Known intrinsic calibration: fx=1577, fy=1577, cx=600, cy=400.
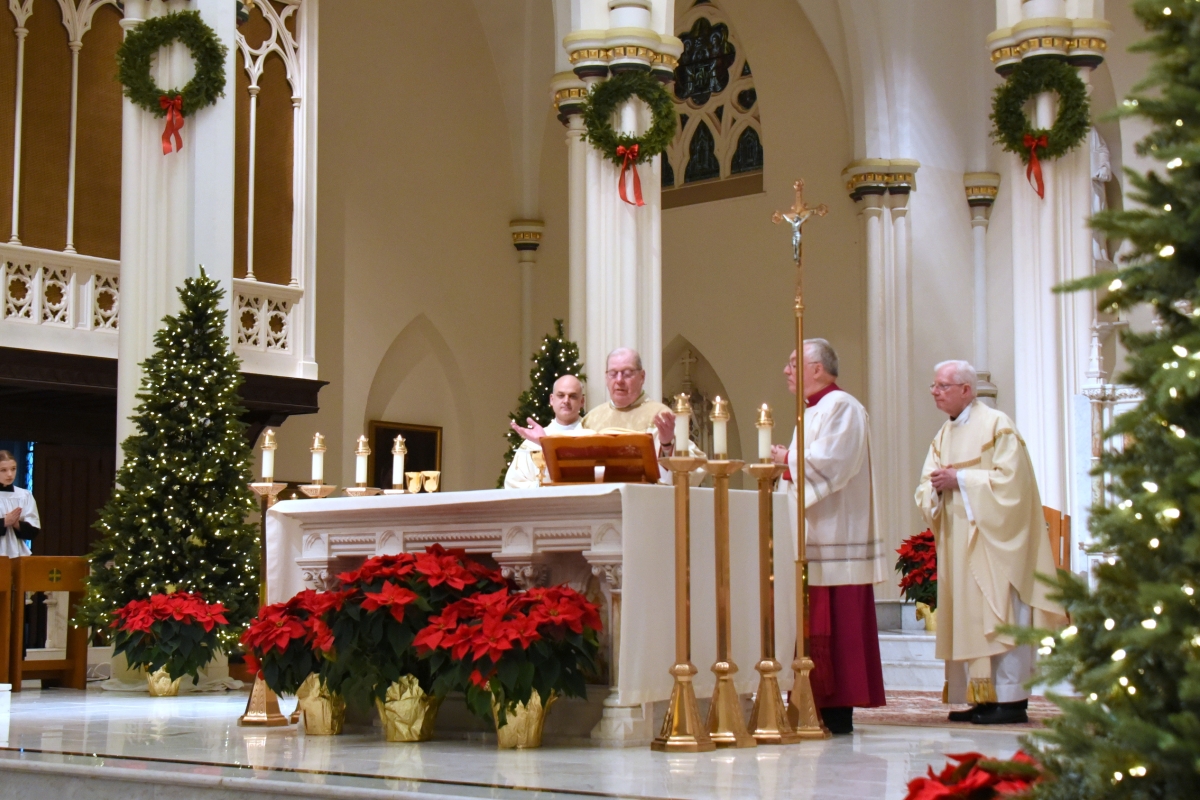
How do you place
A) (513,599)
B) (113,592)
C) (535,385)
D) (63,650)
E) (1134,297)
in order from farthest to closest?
(535,385)
(63,650)
(113,592)
(513,599)
(1134,297)

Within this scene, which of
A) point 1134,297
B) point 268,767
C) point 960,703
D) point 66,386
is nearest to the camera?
point 1134,297

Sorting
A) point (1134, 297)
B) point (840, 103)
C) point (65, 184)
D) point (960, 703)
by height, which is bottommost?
point (960, 703)

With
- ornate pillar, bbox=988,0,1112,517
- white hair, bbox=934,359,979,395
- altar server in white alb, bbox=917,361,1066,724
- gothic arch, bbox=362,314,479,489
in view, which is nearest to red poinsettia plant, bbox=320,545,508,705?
altar server in white alb, bbox=917,361,1066,724

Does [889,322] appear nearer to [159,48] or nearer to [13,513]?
[159,48]

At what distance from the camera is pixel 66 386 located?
1324 centimetres

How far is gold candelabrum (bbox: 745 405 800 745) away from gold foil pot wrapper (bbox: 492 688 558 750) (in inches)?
36.9

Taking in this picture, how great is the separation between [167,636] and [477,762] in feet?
16.9

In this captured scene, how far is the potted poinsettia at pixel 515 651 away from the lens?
6000mm

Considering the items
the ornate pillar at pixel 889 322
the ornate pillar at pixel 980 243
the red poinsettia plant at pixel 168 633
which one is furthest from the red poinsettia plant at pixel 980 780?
the ornate pillar at pixel 980 243

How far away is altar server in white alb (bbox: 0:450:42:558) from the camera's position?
11.3 m

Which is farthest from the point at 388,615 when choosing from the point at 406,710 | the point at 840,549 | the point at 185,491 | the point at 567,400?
the point at 185,491

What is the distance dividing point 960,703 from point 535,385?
6.67 metres

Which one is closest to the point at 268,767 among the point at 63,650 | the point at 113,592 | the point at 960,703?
the point at 960,703

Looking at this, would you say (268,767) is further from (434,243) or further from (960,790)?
(434,243)
